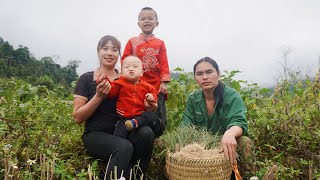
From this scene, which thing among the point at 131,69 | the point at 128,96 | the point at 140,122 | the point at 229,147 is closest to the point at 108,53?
the point at 131,69

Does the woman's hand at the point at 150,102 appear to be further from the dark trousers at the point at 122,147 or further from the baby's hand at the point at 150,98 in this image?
the dark trousers at the point at 122,147

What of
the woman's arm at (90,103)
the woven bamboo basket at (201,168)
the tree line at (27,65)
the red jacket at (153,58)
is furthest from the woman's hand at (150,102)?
the tree line at (27,65)

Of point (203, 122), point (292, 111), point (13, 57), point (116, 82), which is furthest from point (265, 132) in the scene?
point (13, 57)

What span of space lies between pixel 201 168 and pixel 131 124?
656 mm

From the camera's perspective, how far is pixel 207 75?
3.22m

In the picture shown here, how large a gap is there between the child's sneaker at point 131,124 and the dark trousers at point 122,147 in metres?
0.10

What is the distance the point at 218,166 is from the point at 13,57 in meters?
37.9

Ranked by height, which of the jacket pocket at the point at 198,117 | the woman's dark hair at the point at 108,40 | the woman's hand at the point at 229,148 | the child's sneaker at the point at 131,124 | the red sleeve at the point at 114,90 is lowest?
the woman's hand at the point at 229,148

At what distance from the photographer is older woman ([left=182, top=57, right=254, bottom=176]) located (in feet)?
9.96

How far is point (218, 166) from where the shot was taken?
8.62 ft

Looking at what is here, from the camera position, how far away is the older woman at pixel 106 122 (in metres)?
2.75

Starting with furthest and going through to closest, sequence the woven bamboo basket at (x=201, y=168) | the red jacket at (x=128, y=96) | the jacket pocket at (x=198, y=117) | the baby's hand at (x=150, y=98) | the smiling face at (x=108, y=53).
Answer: the jacket pocket at (x=198, y=117), the smiling face at (x=108, y=53), the red jacket at (x=128, y=96), the baby's hand at (x=150, y=98), the woven bamboo basket at (x=201, y=168)

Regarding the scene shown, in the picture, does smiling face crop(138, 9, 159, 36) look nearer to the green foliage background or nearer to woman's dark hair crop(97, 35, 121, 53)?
woman's dark hair crop(97, 35, 121, 53)

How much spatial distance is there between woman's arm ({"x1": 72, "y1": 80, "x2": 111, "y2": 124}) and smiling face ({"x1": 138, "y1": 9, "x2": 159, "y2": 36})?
3.79 feet
